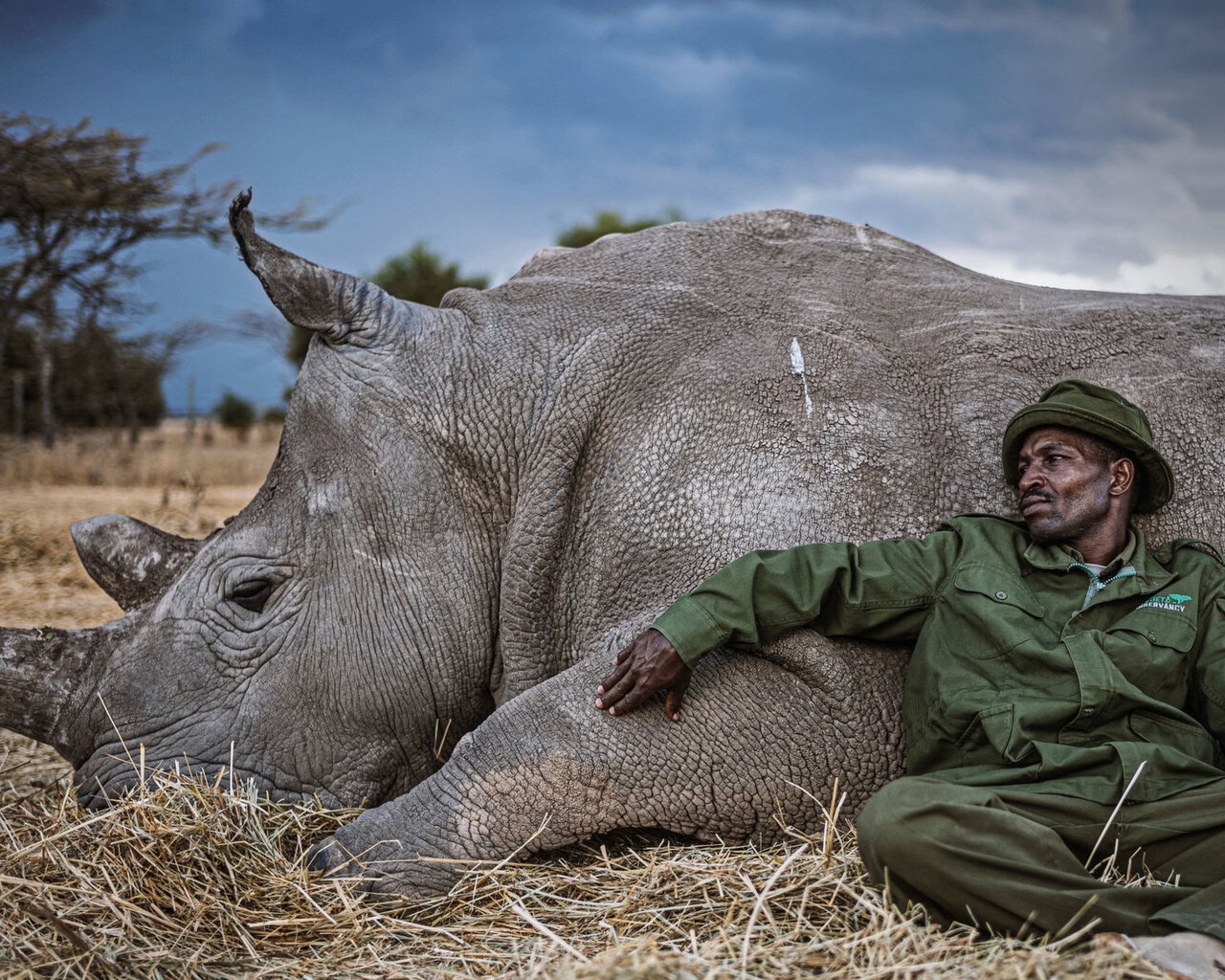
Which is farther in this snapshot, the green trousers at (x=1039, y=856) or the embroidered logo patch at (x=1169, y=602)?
the embroidered logo patch at (x=1169, y=602)

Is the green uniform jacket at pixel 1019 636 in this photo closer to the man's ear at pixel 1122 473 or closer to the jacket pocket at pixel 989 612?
the jacket pocket at pixel 989 612

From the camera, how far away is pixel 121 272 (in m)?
15.2

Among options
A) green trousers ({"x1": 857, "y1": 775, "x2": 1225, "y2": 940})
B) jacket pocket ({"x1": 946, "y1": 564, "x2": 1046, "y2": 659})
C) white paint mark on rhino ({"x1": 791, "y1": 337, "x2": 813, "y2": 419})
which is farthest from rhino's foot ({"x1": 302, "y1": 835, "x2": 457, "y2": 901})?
white paint mark on rhino ({"x1": 791, "y1": 337, "x2": 813, "y2": 419})

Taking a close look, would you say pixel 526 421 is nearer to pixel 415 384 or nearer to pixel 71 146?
pixel 415 384

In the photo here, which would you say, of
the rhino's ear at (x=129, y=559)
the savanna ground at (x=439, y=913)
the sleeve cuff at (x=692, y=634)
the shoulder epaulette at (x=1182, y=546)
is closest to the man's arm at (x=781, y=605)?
the sleeve cuff at (x=692, y=634)

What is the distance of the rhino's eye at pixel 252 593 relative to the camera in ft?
12.5

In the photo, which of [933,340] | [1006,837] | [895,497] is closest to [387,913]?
[1006,837]

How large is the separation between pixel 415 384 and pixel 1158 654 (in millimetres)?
2411

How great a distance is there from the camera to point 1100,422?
10.5ft

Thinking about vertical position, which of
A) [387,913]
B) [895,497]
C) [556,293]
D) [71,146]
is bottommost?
[387,913]

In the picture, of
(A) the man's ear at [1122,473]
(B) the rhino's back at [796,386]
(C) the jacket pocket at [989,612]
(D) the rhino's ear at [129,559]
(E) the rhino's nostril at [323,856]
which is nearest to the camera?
(C) the jacket pocket at [989,612]

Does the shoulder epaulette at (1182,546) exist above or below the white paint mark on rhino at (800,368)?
below

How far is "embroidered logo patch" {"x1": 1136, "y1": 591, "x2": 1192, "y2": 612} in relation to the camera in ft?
9.98

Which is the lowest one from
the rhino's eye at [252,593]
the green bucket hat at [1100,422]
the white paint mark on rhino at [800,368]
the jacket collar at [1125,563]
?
the rhino's eye at [252,593]
